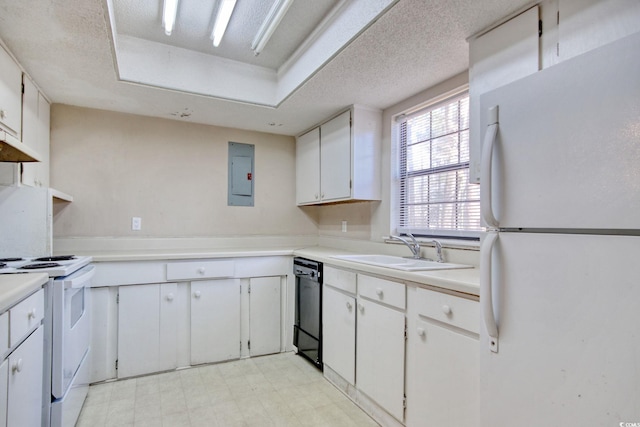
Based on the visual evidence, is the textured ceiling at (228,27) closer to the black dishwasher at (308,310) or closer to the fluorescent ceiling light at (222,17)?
the fluorescent ceiling light at (222,17)

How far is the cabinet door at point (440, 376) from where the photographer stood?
1.43 m

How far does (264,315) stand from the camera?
302 centimetres

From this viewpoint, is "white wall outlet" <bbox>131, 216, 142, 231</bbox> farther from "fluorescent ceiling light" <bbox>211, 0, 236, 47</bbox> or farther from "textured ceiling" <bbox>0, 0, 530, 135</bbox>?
"fluorescent ceiling light" <bbox>211, 0, 236, 47</bbox>

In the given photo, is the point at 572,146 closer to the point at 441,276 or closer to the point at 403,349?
the point at 441,276

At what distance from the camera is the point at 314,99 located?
2670 mm

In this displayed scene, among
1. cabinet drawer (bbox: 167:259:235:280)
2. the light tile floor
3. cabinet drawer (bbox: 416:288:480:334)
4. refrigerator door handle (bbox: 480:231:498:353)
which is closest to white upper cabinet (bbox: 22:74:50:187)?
cabinet drawer (bbox: 167:259:235:280)

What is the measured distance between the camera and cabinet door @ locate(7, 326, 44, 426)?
49.5 inches

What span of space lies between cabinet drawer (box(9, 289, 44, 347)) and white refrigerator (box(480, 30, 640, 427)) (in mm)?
1695

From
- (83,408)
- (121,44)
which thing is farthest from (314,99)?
(83,408)

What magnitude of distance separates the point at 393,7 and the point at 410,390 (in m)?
1.85

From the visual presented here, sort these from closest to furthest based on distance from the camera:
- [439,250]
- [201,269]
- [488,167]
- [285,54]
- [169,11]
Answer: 1. [488,167]
2. [169,11]
3. [439,250]
4. [285,54]
5. [201,269]

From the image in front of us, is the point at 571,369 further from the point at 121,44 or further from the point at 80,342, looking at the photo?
the point at 121,44

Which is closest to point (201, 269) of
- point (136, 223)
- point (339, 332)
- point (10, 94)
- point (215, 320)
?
point (215, 320)

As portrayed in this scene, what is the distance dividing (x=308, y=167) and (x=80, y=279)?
2172 millimetres
